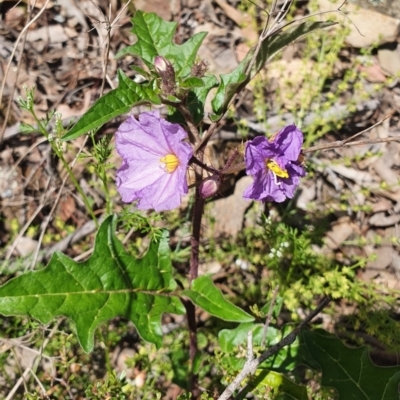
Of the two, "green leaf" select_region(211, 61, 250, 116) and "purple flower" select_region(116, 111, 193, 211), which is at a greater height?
"green leaf" select_region(211, 61, 250, 116)

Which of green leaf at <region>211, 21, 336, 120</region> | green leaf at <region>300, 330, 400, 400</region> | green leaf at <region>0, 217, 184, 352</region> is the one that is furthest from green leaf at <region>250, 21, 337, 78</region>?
green leaf at <region>300, 330, 400, 400</region>

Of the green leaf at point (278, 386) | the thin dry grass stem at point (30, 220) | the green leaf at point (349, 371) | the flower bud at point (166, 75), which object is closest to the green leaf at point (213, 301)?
the green leaf at point (278, 386)

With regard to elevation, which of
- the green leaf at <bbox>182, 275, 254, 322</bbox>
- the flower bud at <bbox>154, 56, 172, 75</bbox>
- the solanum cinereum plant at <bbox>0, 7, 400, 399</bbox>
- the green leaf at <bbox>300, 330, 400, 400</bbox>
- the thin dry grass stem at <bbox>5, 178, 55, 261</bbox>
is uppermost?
the flower bud at <bbox>154, 56, 172, 75</bbox>

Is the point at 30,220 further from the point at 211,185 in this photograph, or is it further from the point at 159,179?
the point at 211,185

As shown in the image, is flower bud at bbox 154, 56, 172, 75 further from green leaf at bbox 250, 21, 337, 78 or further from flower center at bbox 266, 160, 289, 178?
flower center at bbox 266, 160, 289, 178

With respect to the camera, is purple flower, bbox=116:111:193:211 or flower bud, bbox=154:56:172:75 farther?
purple flower, bbox=116:111:193:211

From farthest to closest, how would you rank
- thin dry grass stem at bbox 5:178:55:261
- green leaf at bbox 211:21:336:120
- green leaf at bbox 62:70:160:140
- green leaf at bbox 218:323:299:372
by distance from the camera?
thin dry grass stem at bbox 5:178:55:261 < green leaf at bbox 218:323:299:372 < green leaf at bbox 211:21:336:120 < green leaf at bbox 62:70:160:140

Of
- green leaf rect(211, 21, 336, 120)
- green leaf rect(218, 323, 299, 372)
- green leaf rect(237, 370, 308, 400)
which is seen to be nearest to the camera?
green leaf rect(211, 21, 336, 120)

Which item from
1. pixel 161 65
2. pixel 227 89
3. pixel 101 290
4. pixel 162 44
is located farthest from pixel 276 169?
pixel 101 290
